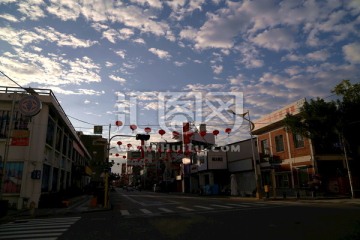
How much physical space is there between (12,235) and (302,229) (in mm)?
11298

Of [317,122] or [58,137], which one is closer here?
[317,122]

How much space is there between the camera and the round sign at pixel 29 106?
19.0 meters

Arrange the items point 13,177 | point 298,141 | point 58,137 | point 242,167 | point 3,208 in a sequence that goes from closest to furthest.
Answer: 1. point 3,208
2. point 13,177
3. point 58,137
4. point 298,141
5. point 242,167

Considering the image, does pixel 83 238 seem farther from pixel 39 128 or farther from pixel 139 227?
pixel 39 128

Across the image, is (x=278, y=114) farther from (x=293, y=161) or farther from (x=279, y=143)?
(x=293, y=161)

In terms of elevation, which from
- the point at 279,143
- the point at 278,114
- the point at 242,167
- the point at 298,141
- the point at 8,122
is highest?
the point at 278,114

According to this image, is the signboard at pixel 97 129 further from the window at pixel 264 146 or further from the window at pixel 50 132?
the window at pixel 264 146

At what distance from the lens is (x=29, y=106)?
19188mm

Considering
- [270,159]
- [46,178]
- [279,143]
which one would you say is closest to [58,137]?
[46,178]

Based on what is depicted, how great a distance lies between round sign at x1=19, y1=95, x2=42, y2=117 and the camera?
18969 mm

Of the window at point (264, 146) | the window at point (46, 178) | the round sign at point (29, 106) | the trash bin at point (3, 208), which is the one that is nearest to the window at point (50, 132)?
the window at point (46, 178)

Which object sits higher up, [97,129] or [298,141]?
[97,129]

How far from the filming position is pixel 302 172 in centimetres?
3253

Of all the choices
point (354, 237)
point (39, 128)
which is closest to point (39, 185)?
point (39, 128)
